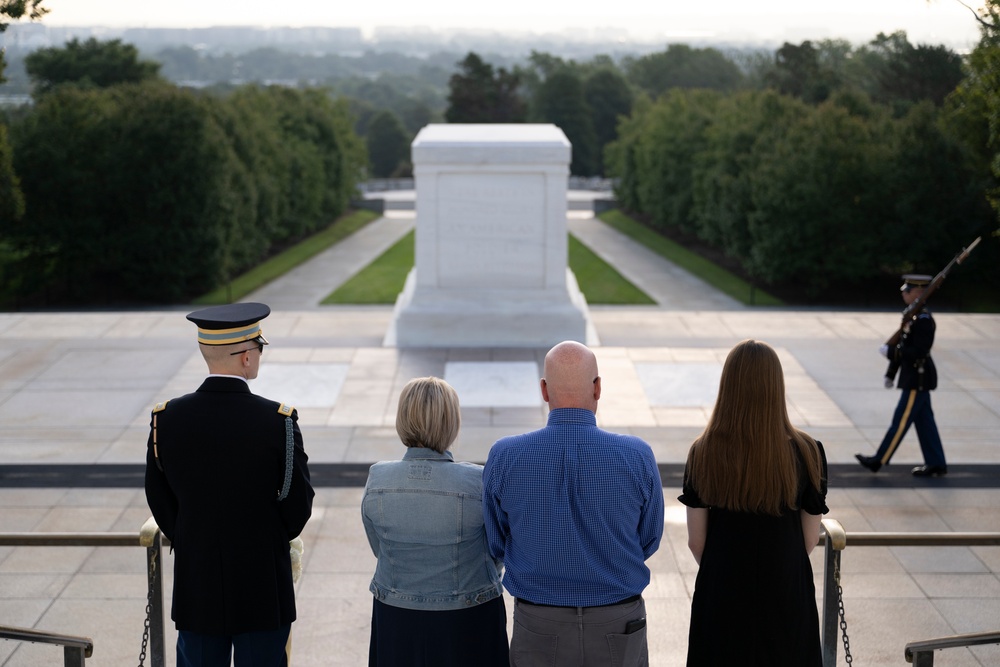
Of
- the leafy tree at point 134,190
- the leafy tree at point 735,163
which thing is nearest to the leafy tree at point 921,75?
the leafy tree at point 735,163

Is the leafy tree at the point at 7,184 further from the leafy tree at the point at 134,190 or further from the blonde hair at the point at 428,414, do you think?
the blonde hair at the point at 428,414

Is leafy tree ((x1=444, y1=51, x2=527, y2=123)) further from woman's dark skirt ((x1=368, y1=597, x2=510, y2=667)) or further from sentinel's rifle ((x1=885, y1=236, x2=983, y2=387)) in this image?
woman's dark skirt ((x1=368, y1=597, x2=510, y2=667))

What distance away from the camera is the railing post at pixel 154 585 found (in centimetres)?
418

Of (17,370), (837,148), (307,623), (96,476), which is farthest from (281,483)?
(837,148)

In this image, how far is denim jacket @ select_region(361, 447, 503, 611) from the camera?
360cm

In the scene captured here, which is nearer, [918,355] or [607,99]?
[918,355]

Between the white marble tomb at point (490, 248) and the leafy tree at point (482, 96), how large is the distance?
194 ft

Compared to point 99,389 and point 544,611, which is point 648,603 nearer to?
point 544,611

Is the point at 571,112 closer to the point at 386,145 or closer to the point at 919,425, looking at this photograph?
the point at 386,145

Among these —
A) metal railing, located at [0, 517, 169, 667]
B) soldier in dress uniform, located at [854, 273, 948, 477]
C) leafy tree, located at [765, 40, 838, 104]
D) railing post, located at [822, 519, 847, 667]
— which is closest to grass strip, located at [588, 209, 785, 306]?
leafy tree, located at [765, 40, 838, 104]

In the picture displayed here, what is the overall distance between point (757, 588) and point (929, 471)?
5273mm

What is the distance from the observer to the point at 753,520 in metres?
3.64

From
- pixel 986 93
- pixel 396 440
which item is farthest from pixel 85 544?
pixel 986 93

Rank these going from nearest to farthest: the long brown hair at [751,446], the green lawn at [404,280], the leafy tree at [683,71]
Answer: the long brown hair at [751,446], the green lawn at [404,280], the leafy tree at [683,71]
